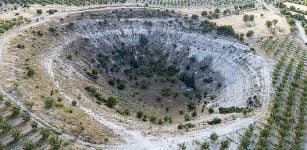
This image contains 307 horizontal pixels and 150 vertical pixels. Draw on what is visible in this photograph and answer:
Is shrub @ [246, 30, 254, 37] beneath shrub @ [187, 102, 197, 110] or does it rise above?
above

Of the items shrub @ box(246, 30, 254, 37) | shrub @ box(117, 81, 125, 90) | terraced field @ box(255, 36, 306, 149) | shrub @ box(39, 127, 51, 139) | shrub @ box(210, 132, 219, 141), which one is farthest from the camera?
shrub @ box(246, 30, 254, 37)

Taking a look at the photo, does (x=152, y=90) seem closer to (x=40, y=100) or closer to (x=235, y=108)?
(x=235, y=108)

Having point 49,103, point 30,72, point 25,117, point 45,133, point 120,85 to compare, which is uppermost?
point 30,72

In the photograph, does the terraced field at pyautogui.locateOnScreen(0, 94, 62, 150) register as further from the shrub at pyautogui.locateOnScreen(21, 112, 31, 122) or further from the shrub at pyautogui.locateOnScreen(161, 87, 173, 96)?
the shrub at pyautogui.locateOnScreen(161, 87, 173, 96)

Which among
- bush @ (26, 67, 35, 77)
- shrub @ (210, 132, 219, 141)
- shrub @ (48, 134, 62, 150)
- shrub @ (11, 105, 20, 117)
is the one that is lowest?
shrub @ (210, 132, 219, 141)

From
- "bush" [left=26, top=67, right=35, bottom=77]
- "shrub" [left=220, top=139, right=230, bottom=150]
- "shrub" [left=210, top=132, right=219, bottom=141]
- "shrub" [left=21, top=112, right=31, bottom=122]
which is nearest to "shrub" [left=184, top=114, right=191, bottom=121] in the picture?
"shrub" [left=210, top=132, right=219, bottom=141]

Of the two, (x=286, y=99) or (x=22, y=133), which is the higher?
(x=286, y=99)

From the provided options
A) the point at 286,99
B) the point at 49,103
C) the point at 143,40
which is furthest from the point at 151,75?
the point at 49,103

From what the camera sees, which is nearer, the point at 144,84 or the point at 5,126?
the point at 5,126

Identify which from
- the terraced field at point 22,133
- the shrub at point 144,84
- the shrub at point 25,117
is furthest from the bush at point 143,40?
the shrub at point 25,117

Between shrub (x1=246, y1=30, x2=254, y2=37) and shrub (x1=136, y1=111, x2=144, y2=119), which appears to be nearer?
shrub (x1=136, y1=111, x2=144, y2=119)

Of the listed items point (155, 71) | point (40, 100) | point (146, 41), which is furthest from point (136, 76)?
point (40, 100)

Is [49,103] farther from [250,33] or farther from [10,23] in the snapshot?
[250,33]
